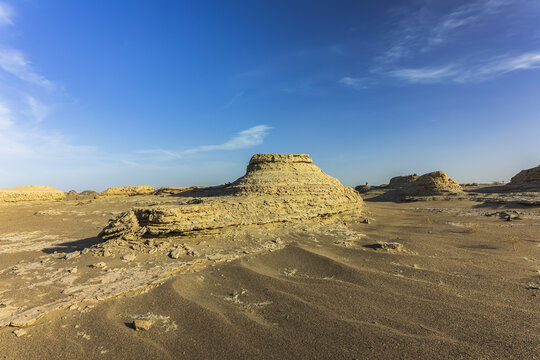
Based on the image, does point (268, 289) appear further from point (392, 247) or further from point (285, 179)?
point (285, 179)

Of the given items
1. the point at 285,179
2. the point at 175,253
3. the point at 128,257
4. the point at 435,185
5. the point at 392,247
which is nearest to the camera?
the point at 128,257

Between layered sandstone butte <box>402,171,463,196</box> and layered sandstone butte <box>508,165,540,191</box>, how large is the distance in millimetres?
3144

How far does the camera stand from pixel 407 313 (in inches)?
107

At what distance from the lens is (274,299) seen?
3121mm

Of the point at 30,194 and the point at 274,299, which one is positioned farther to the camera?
the point at 30,194

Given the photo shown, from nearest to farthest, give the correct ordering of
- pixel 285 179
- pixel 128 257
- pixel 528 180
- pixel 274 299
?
pixel 274 299 < pixel 128 257 < pixel 285 179 < pixel 528 180

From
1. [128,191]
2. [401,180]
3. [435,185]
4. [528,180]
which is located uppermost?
[401,180]

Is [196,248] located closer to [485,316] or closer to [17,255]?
[17,255]

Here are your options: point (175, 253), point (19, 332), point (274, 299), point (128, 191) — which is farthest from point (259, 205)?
point (128, 191)

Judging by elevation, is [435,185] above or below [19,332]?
above

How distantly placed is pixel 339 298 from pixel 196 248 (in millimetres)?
3053

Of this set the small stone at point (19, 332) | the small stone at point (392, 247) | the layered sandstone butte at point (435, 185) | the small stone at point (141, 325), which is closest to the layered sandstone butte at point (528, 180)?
the layered sandstone butte at point (435, 185)

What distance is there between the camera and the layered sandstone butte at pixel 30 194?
15438 mm

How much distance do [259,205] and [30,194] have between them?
18872 millimetres
